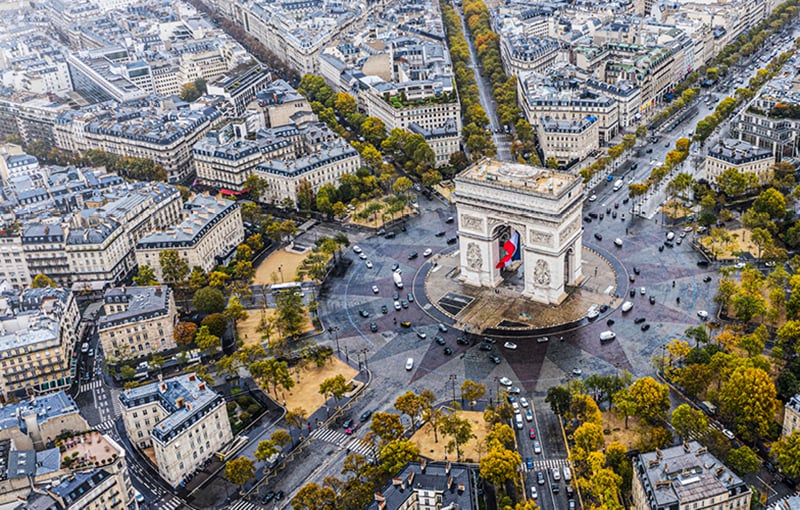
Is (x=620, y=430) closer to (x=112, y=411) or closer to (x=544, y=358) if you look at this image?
(x=544, y=358)

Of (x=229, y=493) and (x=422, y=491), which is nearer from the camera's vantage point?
(x=422, y=491)

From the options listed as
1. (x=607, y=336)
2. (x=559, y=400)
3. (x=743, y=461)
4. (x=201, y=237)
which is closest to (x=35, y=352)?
(x=201, y=237)

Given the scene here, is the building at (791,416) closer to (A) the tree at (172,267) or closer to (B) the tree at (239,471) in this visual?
(B) the tree at (239,471)

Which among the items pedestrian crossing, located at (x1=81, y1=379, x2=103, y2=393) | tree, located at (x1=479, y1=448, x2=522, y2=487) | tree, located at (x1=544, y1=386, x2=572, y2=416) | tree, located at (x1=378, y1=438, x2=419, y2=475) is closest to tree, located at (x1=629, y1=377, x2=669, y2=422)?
tree, located at (x1=544, y1=386, x2=572, y2=416)

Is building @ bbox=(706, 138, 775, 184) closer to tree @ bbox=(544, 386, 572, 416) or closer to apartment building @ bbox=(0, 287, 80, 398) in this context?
tree @ bbox=(544, 386, 572, 416)

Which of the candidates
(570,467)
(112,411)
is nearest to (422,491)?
(570,467)

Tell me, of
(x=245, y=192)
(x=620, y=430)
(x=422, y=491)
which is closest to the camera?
(x=422, y=491)

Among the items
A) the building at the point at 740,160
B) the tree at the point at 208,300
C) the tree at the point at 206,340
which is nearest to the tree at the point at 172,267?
the tree at the point at 208,300
